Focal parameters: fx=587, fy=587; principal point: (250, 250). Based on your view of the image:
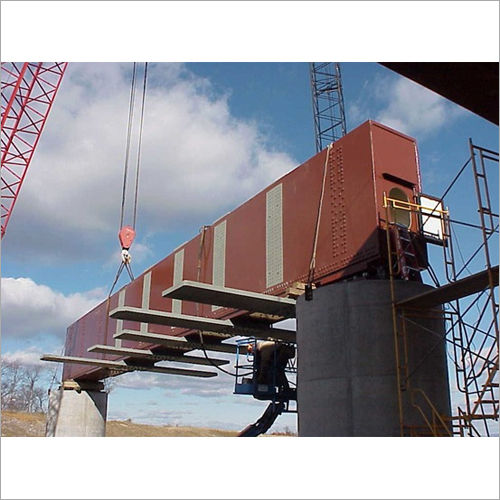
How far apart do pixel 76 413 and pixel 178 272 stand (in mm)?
15639

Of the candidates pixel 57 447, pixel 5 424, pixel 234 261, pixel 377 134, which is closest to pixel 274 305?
pixel 234 261

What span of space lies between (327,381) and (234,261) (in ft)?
21.4

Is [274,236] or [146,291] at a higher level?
[146,291]

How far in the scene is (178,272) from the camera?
68.3ft

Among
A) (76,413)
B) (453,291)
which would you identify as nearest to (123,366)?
(76,413)

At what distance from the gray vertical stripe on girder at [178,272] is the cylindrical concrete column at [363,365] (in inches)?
342

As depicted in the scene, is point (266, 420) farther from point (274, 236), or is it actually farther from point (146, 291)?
point (274, 236)

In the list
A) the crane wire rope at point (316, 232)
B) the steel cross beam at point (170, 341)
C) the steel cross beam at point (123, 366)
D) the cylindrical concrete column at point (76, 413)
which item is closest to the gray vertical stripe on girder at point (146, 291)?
the steel cross beam at point (170, 341)

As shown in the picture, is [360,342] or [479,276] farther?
[360,342]

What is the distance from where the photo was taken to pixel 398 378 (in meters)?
11.1

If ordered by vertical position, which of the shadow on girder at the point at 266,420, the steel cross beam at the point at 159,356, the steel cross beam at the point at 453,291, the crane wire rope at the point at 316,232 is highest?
the crane wire rope at the point at 316,232

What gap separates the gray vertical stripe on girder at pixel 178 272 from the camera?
20.4 meters

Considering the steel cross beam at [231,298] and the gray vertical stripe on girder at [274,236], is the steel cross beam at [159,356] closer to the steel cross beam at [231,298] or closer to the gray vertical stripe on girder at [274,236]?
the steel cross beam at [231,298]

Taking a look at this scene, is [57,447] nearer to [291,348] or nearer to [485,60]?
[485,60]
